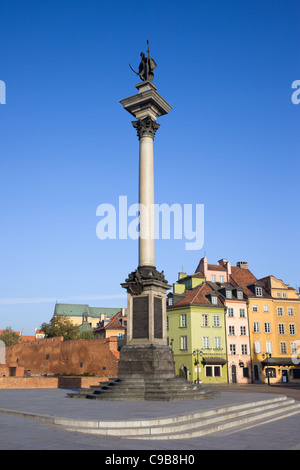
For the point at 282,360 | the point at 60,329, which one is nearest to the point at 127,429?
the point at 282,360

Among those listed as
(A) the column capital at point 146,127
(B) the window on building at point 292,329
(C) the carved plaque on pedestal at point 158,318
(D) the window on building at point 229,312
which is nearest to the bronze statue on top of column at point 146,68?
(A) the column capital at point 146,127

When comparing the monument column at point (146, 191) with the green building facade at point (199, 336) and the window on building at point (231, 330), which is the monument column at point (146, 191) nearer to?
the green building facade at point (199, 336)

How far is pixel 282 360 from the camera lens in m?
54.9

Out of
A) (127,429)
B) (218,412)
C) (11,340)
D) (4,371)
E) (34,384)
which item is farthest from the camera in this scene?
(11,340)

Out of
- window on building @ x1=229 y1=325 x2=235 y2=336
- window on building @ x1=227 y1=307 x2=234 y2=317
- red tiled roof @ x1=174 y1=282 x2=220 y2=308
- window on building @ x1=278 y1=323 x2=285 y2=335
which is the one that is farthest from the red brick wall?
window on building @ x1=278 y1=323 x2=285 y2=335

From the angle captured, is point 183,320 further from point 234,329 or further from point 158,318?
point 158,318

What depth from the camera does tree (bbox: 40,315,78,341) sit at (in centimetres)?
7338

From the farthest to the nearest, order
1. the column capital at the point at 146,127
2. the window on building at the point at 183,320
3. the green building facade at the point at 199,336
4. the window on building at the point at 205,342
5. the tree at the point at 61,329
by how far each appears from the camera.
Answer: the tree at the point at 61,329, the window on building at the point at 183,320, the window on building at the point at 205,342, the green building facade at the point at 199,336, the column capital at the point at 146,127

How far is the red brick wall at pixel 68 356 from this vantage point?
4634 cm

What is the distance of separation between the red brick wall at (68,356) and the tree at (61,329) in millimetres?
6718

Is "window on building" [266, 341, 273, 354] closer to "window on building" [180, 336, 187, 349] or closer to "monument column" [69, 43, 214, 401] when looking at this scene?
"window on building" [180, 336, 187, 349]

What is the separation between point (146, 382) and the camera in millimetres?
18141
